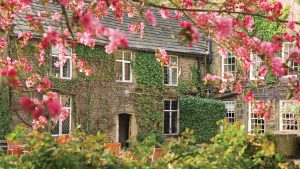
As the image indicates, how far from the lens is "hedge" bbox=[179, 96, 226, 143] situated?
22.9 m

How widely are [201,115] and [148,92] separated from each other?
99.3 inches

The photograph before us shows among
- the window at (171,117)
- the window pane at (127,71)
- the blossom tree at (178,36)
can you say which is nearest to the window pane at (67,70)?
the window pane at (127,71)

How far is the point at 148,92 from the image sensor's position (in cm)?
2302

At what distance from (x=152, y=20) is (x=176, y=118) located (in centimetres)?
2030

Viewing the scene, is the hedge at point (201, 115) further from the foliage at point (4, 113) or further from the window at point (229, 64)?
the foliage at point (4, 113)

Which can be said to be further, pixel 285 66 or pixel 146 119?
pixel 146 119

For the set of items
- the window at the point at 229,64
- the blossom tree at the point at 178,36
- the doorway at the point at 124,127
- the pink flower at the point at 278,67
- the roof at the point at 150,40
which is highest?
the roof at the point at 150,40

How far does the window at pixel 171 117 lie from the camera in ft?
78.6

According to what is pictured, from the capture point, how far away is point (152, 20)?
409cm

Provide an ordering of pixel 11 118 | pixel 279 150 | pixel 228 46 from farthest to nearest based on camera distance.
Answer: pixel 11 118, pixel 228 46, pixel 279 150

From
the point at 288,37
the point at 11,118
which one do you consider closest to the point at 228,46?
the point at 288,37

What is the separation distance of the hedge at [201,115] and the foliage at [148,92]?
1.12 m

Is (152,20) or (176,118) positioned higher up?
(152,20)

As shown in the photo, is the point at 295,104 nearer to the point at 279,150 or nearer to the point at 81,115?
the point at 81,115
